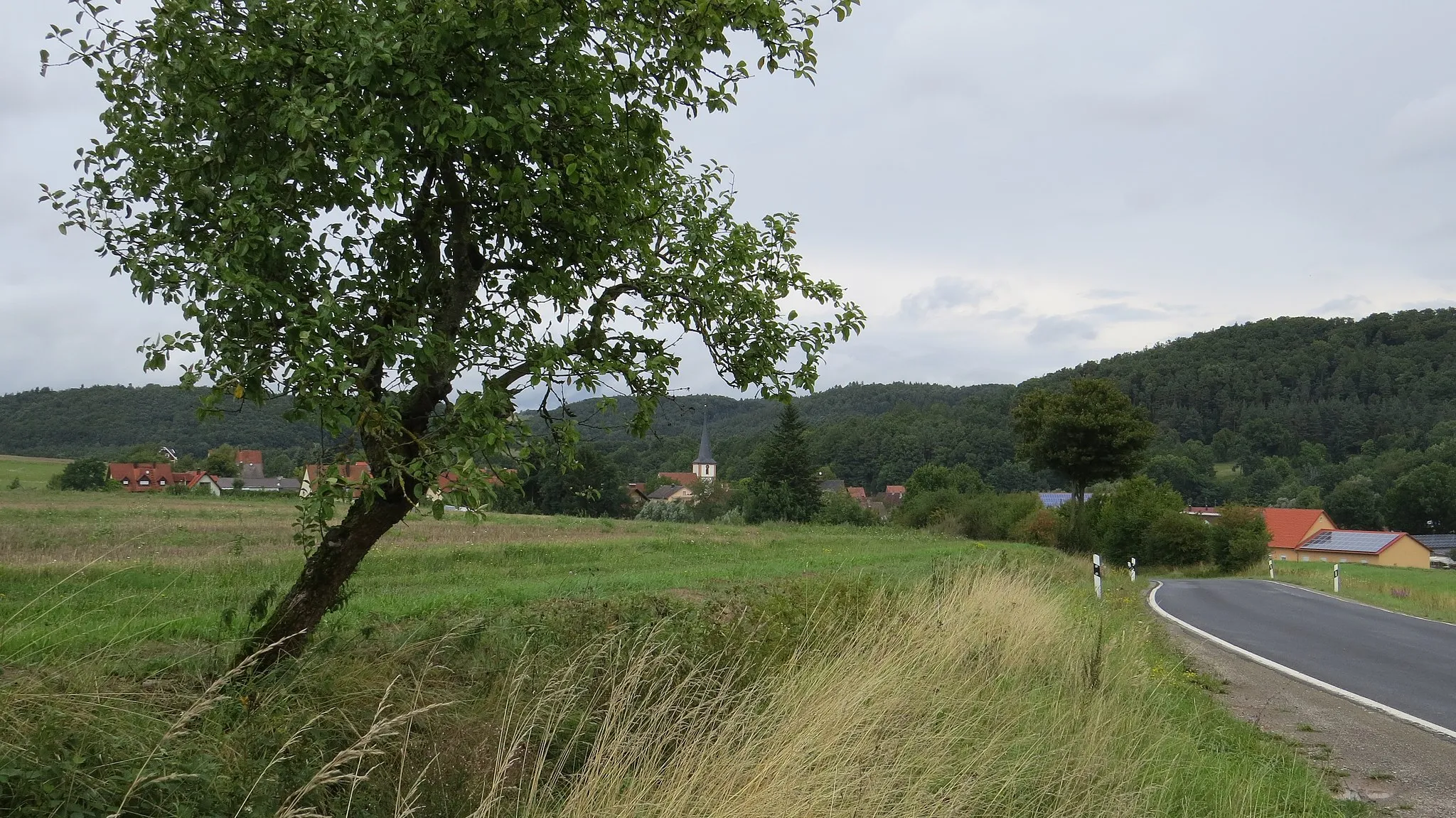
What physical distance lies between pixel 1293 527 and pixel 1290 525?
34 centimetres

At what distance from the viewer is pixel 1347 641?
44.1 ft

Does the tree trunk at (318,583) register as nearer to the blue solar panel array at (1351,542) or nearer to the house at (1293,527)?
the blue solar panel array at (1351,542)

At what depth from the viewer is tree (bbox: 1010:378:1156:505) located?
3834 cm

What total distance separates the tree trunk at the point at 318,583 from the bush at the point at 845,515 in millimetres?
45487

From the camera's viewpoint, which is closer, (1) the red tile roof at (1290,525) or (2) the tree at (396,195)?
(2) the tree at (396,195)

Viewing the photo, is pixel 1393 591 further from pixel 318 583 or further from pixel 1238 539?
pixel 318 583

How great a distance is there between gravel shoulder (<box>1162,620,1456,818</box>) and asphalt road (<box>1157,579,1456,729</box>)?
19.8 inches

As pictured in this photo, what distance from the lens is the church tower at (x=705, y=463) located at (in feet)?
327

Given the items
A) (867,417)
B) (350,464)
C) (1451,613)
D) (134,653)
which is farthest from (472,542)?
(867,417)

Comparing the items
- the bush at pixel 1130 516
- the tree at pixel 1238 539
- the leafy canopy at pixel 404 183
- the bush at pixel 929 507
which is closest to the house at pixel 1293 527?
the bush at pixel 929 507

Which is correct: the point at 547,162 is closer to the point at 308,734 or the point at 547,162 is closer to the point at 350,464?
the point at 350,464

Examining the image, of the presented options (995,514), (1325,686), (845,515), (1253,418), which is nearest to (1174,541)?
(995,514)

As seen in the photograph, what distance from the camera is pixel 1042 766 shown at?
17.0 ft

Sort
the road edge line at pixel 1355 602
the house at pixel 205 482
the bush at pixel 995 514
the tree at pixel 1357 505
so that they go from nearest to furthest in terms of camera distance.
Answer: the road edge line at pixel 1355 602
the bush at pixel 995 514
the house at pixel 205 482
the tree at pixel 1357 505
